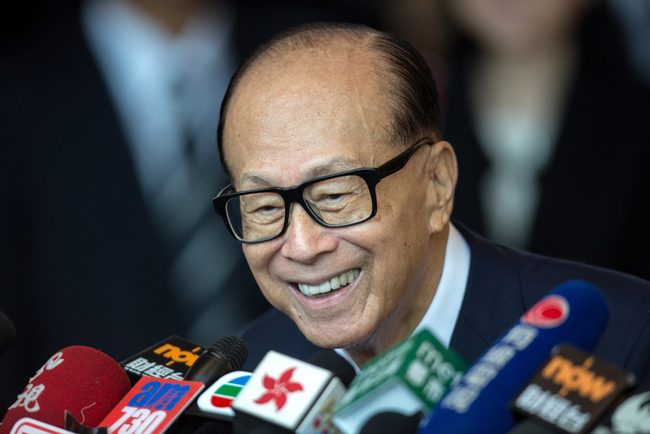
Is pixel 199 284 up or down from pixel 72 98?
down

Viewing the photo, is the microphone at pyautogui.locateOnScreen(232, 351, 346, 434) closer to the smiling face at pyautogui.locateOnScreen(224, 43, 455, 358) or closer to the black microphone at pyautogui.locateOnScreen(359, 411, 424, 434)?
the black microphone at pyautogui.locateOnScreen(359, 411, 424, 434)

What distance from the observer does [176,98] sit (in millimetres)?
2854

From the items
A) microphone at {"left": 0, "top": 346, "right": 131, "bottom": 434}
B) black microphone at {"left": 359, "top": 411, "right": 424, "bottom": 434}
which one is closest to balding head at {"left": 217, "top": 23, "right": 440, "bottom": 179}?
microphone at {"left": 0, "top": 346, "right": 131, "bottom": 434}

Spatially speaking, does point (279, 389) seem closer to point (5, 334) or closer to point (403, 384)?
point (403, 384)

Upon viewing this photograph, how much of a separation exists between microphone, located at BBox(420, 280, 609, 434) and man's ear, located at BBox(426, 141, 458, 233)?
2.83ft

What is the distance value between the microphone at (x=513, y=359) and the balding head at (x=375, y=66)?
0.81 metres

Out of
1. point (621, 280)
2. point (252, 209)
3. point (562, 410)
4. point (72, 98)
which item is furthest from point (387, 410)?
point (72, 98)

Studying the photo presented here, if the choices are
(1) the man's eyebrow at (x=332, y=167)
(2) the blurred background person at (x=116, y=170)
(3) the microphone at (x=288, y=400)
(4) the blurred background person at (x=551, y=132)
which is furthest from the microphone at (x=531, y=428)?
(2) the blurred background person at (x=116, y=170)

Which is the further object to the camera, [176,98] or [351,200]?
[176,98]

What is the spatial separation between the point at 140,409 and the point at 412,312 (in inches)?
36.5

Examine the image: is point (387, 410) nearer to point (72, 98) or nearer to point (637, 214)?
point (637, 214)

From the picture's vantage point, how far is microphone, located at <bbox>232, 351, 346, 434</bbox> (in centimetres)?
86

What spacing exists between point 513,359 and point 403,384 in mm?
137

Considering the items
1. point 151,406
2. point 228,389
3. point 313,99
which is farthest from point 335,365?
point 313,99
